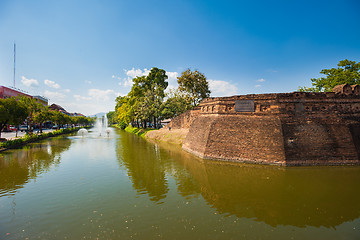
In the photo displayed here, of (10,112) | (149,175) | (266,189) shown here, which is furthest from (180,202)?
(10,112)

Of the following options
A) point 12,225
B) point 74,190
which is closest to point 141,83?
point 74,190

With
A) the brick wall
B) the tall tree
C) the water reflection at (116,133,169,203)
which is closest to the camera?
the water reflection at (116,133,169,203)

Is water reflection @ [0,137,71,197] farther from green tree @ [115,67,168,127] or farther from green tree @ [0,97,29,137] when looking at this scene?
green tree @ [115,67,168,127]

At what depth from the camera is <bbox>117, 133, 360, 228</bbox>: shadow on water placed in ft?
25.8

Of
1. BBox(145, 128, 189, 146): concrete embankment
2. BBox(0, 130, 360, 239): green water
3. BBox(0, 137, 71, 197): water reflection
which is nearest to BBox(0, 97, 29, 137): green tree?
BBox(0, 137, 71, 197): water reflection

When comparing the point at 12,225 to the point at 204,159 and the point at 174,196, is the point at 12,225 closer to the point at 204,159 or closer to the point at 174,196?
the point at 174,196

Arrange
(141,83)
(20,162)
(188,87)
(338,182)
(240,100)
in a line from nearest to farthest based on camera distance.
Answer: (338,182), (20,162), (240,100), (188,87), (141,83)

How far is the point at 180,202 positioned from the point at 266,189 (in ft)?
17.5

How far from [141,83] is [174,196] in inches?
1700

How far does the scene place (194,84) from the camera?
4053cm

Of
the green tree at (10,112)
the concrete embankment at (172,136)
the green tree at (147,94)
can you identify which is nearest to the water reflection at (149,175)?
the concrete embankment at (172,136)

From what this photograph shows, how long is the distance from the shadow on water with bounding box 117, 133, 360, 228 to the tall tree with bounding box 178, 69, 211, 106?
2670cm

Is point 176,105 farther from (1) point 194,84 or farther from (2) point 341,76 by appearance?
(2) point 341,76

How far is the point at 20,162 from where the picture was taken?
1647 centimetres
